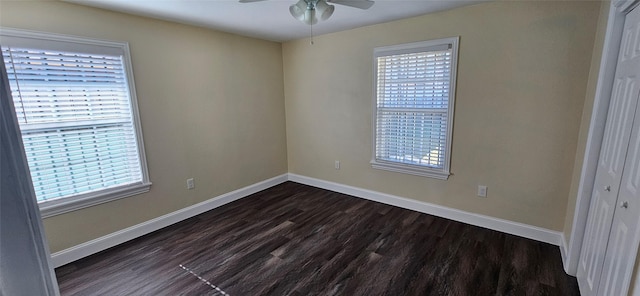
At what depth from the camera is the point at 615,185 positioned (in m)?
1.55

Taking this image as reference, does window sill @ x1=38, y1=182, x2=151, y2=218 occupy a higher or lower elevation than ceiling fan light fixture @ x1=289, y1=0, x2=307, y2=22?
lower

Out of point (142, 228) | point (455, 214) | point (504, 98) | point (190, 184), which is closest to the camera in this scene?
point (504, 98)

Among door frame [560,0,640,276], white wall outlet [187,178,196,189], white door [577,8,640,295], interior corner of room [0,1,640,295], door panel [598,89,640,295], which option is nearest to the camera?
door panel [598,89,640,295]

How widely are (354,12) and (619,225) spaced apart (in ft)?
8.33

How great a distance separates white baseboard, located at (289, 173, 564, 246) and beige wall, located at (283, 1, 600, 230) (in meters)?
0.06

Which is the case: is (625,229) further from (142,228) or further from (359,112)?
(142,228)

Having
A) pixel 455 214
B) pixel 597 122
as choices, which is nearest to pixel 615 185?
pixel 597 122

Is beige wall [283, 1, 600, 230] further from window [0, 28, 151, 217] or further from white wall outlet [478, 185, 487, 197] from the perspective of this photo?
window [0, 28, 151, 217]

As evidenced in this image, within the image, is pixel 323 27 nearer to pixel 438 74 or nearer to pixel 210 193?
pixel 438 74

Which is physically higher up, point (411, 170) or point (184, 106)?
point (184, 106)

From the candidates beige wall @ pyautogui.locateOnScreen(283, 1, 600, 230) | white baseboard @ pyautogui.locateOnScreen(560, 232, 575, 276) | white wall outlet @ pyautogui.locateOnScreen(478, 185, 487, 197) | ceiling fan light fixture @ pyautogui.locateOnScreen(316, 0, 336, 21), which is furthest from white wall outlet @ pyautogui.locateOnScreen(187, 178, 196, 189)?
white baseboard @ pyautogui.locateOnScreen(560, 232, 575, 276)

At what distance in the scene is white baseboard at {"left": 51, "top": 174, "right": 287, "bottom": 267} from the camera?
2458 mm

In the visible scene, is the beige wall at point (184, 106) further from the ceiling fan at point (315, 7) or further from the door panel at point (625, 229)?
the door panel at point (625, 229)

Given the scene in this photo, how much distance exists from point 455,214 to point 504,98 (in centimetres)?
134
